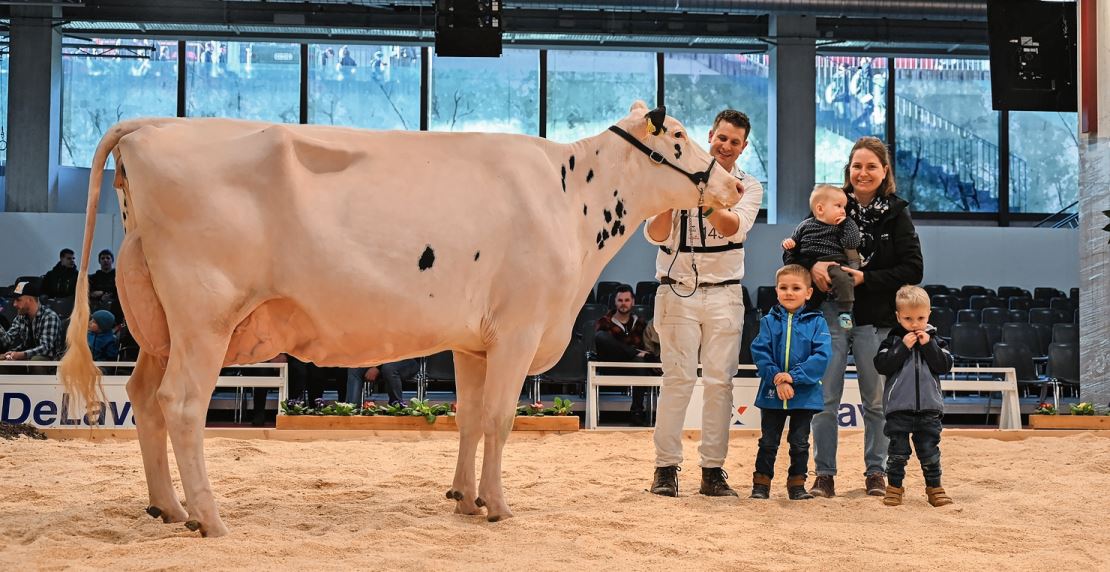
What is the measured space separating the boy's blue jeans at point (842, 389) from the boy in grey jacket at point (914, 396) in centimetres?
29

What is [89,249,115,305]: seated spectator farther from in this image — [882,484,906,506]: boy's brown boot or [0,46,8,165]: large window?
[882,484,906,506]: boy's brown boot

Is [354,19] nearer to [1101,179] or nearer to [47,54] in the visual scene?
[47,54]

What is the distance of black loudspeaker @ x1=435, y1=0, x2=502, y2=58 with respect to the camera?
1202 centimetres

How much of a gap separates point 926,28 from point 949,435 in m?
12.6

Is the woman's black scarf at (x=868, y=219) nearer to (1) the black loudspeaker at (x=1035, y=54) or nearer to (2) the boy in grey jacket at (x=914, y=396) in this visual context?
(2) the boy in grey jacket at (x=914, y=396)

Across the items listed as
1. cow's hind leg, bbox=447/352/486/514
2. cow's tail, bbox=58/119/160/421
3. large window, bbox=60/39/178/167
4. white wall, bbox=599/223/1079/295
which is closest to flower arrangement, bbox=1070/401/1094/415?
cow's hind leg, bbox=447/352/486/514

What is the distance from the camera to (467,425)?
4.64 m

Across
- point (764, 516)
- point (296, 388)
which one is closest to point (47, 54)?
point (296, 388)

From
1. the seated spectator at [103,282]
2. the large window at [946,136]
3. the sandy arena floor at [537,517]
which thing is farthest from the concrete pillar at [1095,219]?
the seated spectator at [103,282]

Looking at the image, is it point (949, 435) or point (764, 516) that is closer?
point (764, 516)

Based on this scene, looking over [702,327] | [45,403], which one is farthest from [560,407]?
[45,403]

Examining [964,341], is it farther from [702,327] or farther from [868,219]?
[702,327]

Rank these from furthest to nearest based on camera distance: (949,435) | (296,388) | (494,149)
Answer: (296,388) → (949,435) → (494,149)

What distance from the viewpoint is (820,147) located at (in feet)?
63.0
